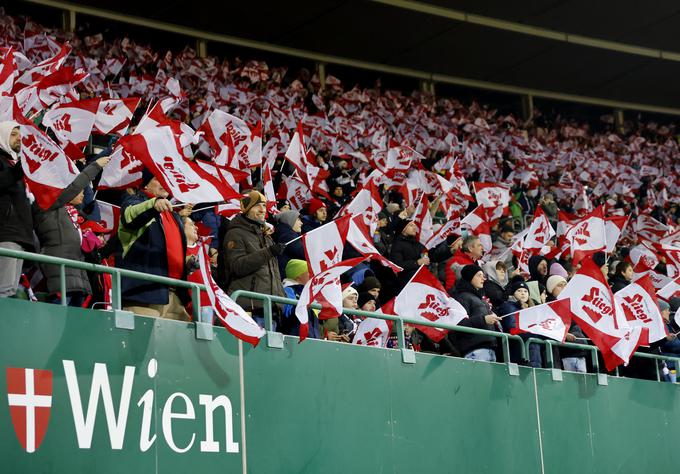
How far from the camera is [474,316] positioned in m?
12.1

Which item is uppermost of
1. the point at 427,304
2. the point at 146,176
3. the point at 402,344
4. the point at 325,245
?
the point at 146,176

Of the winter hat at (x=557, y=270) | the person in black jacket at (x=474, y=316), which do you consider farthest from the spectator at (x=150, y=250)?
the winter hat at (x=557, y=270)

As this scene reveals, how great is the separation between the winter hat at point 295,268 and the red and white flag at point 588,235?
536cm

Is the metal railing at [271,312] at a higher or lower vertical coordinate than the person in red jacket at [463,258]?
lower

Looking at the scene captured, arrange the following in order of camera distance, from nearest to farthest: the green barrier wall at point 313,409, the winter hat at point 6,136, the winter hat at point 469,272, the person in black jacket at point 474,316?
1. the green barrier wall at point 313,409
2. the winter hat at point 6,136
3. the person in black jacket at point 474,316
4. the winter hat at point 469,272

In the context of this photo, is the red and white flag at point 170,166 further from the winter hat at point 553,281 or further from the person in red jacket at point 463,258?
the winter hat at point 553,281

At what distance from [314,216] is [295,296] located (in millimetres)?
3563

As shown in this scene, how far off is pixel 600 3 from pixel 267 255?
775 inches

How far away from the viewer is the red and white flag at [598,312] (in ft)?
41.6

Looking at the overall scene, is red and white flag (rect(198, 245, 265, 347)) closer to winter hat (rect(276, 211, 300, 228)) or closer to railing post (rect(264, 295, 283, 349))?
railing post (rect(264, 295, 283, 349))

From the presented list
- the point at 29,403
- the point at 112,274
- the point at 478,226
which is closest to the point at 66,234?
the point at 112,274

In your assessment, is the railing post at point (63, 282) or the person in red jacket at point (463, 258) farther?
the person in red jacket at point (463, 258)

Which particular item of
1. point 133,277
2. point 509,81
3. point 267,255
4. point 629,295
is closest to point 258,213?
point 267,255

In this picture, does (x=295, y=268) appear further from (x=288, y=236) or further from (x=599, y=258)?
(x=599, y=258)
